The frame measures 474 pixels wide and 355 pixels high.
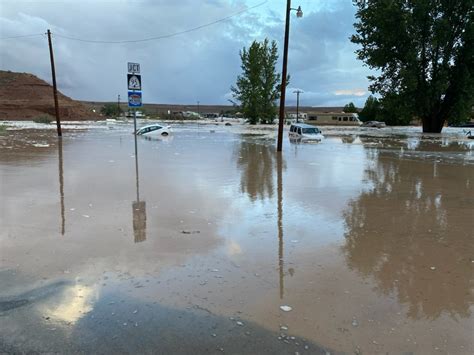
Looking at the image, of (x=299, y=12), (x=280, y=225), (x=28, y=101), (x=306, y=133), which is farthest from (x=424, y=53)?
(x=28, y=101)

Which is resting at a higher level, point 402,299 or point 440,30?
point 440,30

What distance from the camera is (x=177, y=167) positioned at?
1595cm

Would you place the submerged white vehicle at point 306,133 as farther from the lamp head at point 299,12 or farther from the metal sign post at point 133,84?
the metal sign post at point 133,84

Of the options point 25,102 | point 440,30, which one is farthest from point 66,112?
point 440,30

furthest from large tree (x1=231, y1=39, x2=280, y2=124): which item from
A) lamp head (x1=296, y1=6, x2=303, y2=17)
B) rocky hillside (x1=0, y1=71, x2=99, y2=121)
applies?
lamp head (x1=296, y1=6, x2=303, y2=17)

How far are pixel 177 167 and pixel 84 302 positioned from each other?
38.4 ft

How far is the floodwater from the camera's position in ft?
12.4

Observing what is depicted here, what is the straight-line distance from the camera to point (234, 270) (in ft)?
17.5

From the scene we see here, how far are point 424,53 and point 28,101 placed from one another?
80.1 metres

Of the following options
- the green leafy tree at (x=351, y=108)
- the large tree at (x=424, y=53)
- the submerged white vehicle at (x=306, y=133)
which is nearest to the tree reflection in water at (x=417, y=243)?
the submerged white vehicle at (x=306, y=133)

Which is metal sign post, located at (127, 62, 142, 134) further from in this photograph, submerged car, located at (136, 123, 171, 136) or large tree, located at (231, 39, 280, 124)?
large tree, located at (231, 39, 280, 124)

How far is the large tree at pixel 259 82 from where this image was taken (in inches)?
3351

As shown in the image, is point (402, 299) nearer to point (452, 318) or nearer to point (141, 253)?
point (452, 318)

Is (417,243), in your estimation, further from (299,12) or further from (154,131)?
(154,131)
